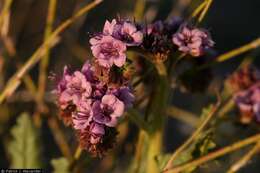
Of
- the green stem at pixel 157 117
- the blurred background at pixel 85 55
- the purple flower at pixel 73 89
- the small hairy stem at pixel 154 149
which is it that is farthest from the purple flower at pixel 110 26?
the blurred background at pixel 85 55

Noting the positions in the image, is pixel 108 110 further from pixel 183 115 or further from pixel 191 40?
pixel 183 115

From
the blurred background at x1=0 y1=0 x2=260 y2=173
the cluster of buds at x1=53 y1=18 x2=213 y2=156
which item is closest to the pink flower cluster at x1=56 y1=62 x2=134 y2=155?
the cluster of buds at x1=53 y1=18 x2=213 y2=156

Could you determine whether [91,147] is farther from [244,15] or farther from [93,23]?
[244,15]

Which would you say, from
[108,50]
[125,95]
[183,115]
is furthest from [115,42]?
[183,115]

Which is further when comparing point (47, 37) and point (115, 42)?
point (47, 37)

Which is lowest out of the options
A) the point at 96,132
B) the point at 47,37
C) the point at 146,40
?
the point at 96,132

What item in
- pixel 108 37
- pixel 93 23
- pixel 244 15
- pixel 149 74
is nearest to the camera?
pixel 108 37

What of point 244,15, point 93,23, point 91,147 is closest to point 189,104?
point 93,23
